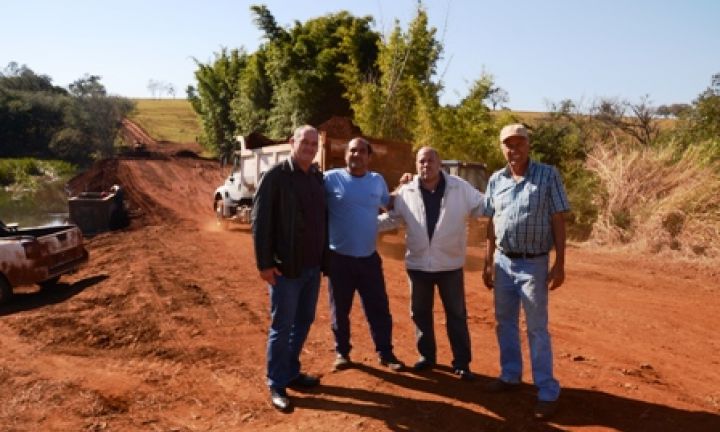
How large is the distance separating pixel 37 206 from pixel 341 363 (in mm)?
Answer: 24717

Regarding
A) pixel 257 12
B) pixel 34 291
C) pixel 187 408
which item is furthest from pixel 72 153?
pixel 187 408

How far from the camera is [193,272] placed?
948cm

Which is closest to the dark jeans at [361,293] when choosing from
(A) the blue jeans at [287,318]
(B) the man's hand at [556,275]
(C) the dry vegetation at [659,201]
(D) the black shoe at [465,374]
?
(A) the blue jeans at [287,318]

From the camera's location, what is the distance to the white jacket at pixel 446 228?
442 cm

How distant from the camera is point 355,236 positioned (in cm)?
455

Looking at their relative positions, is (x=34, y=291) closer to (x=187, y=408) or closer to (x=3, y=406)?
(x=3, y=406)

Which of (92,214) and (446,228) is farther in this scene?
(92,214)

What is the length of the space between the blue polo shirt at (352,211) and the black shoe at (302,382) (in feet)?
3.31

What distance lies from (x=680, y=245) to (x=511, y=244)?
8.73m

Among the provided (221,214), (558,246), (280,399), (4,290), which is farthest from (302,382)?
(221,214)

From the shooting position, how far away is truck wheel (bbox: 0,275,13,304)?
8641mm

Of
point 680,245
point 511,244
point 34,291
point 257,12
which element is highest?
point 257,12

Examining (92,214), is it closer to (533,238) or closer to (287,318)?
(287,318)

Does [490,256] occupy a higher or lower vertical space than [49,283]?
higher
